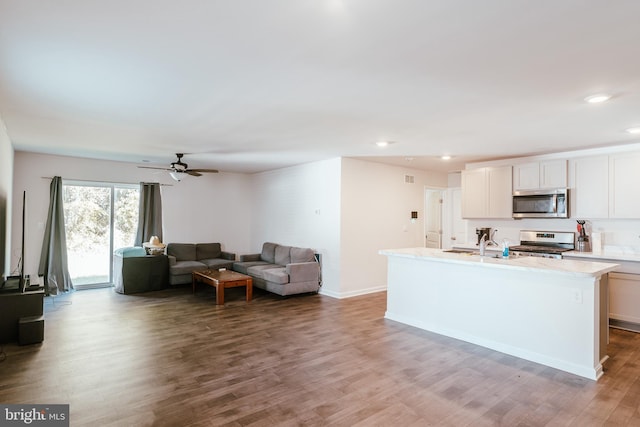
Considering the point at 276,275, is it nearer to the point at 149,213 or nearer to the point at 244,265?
the point at 244,265

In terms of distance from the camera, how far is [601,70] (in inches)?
97.3

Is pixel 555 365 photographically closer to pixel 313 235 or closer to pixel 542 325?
pixel 542 325

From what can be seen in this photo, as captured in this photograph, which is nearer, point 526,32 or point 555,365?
point 526,32

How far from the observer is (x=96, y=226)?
277 inches

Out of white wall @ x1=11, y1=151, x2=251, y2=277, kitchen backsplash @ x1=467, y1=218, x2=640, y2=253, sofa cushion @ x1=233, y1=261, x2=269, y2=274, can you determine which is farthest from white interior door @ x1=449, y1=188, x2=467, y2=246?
white wall @ x1=11, y1=151, x2=251, y2=277

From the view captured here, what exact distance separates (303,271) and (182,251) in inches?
119

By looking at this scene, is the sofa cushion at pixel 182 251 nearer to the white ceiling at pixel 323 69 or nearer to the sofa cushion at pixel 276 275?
the sofa cushion at pixel 276 275

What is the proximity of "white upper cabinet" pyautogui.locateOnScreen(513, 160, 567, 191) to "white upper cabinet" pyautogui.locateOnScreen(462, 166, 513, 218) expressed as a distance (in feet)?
0.44

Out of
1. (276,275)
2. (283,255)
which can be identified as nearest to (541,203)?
(276,275)

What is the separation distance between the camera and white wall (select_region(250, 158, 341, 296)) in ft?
21.0

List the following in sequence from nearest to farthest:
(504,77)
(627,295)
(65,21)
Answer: (65,21) < (504,77) < (627,295)

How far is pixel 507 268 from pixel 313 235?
12.5 ft

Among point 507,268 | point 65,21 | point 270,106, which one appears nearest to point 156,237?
point 270,106

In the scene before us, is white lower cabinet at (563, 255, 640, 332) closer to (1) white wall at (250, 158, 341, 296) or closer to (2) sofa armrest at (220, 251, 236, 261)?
(1) white wall at (250, 158, 341, 296)
